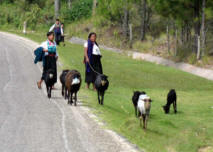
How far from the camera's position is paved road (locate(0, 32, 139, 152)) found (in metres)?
9.74

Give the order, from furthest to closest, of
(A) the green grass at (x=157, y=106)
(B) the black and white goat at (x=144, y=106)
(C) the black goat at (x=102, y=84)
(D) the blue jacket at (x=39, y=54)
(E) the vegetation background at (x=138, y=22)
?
1. (E) the vegetation background at (x=138, y=22)
2. (D) the blue jacket at (x=39, y=54)
3. (C) the black goat at (x=102, y=84)
4. (B) the black and white goat at (x=144, y=106)
5. (A) the green grass at (x=157, y=106)

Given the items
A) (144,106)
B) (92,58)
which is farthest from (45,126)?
(92,58)

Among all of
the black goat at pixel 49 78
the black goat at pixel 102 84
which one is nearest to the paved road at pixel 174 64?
the black goat at pixel 102 84

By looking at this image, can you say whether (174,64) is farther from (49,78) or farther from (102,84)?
(102,84)

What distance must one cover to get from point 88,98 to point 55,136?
262 inches

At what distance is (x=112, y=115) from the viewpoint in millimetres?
13852

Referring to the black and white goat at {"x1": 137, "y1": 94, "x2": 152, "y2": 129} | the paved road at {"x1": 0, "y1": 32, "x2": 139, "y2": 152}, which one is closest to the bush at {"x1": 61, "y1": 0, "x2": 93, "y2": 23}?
the paved road at {"x1": 0, "y1": 32, "x2": 139, "y2": 152}

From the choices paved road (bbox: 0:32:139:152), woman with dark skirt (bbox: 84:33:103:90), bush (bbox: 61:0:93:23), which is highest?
bush (bbox: 61:0:93:23)

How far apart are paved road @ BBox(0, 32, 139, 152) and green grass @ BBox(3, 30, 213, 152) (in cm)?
65

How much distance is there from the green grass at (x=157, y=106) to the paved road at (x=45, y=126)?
0.65 meters

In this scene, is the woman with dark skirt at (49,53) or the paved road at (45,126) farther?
the woman with dark skirt at (49,53)

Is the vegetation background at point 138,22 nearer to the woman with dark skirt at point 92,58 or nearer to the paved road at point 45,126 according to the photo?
the woman with dark skirt at point 92,58

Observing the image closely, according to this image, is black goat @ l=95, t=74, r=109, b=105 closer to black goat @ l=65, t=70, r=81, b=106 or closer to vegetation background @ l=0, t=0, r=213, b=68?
black goat @ l=65, t=70, r=81, b=106

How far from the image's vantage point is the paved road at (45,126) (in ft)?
32.0
